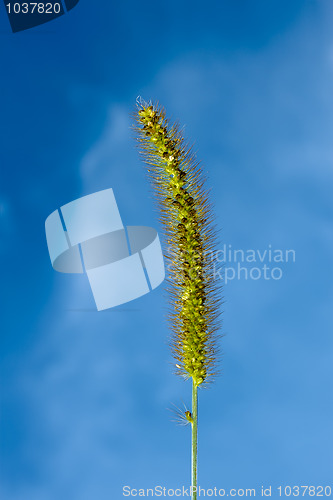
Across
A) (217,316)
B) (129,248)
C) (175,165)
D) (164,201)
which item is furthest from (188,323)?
(129,248)

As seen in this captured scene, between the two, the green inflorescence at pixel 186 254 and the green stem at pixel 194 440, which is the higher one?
the green inflorescence at pixel 186 254

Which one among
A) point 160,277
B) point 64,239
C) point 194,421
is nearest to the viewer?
point 194,421

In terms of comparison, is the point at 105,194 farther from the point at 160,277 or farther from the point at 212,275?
the point at 212,275

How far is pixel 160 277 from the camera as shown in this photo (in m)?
7.55

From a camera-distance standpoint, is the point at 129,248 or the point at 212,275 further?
the point at 129,248

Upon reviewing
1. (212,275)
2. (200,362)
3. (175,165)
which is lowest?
(200,362)

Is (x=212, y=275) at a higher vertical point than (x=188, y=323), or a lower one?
higher

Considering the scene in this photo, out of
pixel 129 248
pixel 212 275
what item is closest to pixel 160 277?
pixel 129 248

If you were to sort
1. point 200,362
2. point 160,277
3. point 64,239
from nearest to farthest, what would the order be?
point 200,362 < point 160,277 < point 64,239

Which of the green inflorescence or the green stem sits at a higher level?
the green inflorescence

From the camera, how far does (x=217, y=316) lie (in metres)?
4.17

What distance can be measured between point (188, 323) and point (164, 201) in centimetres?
104

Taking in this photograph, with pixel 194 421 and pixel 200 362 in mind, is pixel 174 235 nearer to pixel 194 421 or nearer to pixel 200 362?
pixel 200 362

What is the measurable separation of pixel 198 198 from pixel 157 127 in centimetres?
71
